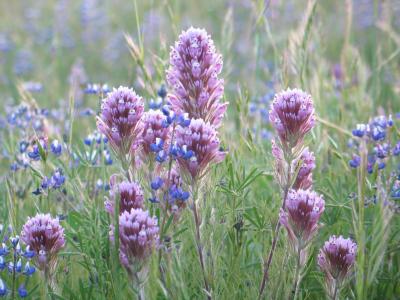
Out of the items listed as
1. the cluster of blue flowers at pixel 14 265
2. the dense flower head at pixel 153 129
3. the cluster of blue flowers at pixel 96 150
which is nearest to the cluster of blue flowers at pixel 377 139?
the dense flower head at pixel 153 129

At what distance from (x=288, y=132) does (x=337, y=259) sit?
460 mm

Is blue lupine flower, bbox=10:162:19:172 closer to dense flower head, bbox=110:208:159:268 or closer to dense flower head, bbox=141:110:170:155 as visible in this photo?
dense flower head, bbox=141:110:170:155

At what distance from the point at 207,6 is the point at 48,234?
6116mm

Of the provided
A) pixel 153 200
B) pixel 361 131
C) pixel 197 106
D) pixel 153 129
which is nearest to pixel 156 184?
pixel 153 200

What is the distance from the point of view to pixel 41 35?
735cm

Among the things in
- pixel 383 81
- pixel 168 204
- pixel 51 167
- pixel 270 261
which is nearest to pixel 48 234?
pixel 168 204

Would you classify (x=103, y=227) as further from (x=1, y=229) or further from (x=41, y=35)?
(x=41, y=35)

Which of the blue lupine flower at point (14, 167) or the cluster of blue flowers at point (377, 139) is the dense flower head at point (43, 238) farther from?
the cluster of blue flowers at point (377, 139)

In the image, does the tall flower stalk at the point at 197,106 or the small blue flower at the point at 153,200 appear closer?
the tall flower stalk at the point at 197,106

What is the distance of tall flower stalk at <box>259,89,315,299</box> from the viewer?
2078 mm

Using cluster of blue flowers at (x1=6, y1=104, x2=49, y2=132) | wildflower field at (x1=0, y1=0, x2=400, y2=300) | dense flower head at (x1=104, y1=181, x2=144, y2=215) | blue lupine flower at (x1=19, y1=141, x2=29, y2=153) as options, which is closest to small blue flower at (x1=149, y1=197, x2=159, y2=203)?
wildflower field at (x1=0, y1=0, x2=400, y2=300)

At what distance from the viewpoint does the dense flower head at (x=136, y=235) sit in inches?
73.9

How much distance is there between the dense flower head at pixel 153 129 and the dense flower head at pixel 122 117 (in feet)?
0.25

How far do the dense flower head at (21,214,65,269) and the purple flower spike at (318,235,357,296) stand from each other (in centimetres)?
91
